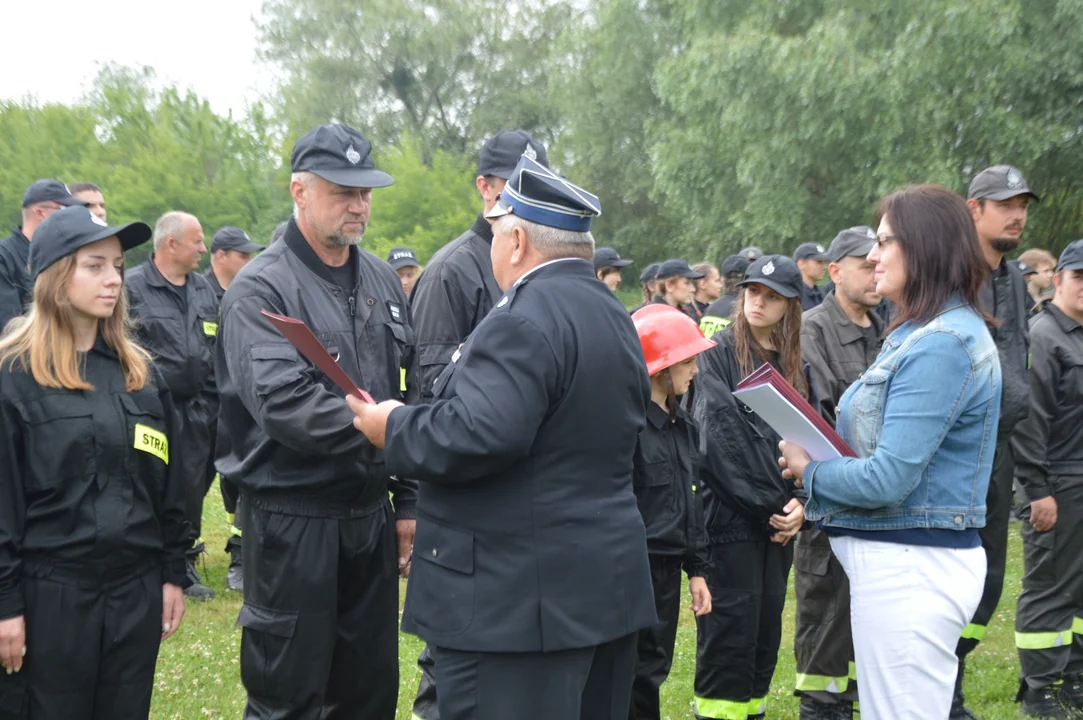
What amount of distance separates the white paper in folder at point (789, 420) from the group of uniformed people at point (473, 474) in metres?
0.34

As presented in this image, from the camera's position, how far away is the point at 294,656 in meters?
4.03

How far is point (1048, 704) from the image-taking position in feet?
20.2

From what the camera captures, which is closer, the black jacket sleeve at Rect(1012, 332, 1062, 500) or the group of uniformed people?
the group of uniformed people

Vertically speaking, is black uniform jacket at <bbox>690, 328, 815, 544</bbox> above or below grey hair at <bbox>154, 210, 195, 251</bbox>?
below

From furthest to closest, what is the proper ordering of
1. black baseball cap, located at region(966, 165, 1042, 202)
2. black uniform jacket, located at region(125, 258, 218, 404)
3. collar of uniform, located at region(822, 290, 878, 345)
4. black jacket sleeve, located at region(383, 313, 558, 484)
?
black uniform jacket, located at region(125, 258, 218, 404) < collar of uniform, located at region(822, 290, 878, 345) < black baseball cap, located at region(966, 165, 1042, 202) < black jacket sleeve, located at region(383, 313, 558, 484)

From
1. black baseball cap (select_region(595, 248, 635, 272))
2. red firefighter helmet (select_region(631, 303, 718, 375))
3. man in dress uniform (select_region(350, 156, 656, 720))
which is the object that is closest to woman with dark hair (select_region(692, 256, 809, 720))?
red firefighter helmet (select_region(631, 303, 718, 375))

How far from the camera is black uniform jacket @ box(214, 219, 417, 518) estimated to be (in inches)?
150

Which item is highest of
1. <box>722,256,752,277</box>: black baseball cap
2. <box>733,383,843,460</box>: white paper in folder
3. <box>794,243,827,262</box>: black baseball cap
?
<box>794,243,827,262</box>: black baseball cap

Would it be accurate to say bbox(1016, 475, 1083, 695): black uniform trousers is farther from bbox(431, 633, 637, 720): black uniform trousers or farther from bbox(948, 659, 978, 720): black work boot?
bbox(431, 633, 637, 720): black uniform trousers

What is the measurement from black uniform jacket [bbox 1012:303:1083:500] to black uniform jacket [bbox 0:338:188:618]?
15.9 feet

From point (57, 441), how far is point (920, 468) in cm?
290

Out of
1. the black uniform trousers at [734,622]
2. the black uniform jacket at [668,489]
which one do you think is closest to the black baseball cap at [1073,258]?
the black uniform trousers at [734,622]

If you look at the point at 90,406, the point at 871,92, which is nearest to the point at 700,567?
the point at 90,406

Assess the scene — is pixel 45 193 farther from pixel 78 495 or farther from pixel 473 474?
pixel 473 474
